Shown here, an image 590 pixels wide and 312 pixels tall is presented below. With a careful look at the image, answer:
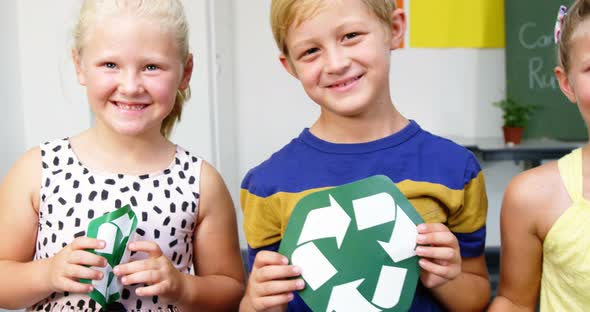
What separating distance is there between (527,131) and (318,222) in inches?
103

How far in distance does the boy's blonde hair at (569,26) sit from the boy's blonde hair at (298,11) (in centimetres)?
27

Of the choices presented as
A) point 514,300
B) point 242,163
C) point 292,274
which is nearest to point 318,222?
point 292,274

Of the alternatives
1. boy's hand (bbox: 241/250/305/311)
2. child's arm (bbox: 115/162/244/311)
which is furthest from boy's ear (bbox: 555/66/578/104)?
child's arm (bbox: 115/162/244/311)

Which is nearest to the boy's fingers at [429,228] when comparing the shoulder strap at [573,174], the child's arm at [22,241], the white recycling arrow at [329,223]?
the white recycling arrow at [329,223]

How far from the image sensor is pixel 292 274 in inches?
34.8

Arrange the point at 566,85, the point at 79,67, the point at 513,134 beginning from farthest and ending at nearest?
the point at 513,134
the point at 79,67
the point at 566,85

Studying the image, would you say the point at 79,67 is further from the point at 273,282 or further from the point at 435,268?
the point at 435,268

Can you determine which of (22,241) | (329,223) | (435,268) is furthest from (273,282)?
(22,241)

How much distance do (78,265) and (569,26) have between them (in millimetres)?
816

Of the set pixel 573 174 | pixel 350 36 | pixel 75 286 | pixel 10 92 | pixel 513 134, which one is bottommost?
pixel 513 134

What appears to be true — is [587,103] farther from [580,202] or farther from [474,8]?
[474,8]

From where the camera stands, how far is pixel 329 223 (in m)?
0.89

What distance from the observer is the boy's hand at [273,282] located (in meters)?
0.89

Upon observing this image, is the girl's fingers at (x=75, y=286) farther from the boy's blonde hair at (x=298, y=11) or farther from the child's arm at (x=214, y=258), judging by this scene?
the boy's blonde hair at (x=298, y=11)
